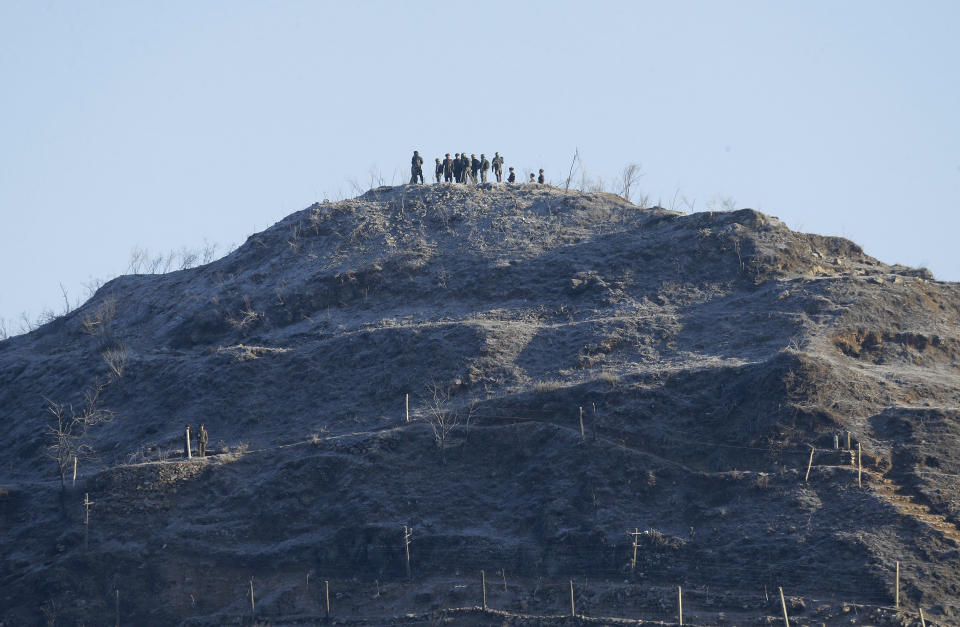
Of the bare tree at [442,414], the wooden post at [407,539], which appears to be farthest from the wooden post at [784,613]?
the bare tree at [442,414]

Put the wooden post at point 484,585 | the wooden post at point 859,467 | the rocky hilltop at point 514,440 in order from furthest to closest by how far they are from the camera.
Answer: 1. the wooden post at point 859,467
2. the rocky hilltop at point 514,440
3. the wooden post at point 484,585

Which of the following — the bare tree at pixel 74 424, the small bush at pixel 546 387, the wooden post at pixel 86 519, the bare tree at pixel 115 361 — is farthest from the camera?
the bare tree at pixel 115 361

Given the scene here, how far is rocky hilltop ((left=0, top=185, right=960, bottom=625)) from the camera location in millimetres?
29484

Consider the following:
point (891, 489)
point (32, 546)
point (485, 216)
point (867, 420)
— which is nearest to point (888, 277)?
point (867, 420)

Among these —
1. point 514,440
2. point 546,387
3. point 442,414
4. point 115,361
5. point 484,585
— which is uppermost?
point 115,361

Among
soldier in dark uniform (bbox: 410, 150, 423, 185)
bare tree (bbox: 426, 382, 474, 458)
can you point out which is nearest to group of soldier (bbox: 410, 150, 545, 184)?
soldier in dark uniform (bbox: 410, 150, 423, 185)

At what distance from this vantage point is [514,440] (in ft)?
114

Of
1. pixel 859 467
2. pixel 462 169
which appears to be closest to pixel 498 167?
pixel 462 169

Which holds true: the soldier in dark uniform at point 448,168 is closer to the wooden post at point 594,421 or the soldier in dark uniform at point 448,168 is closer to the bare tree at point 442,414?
the bare tree at point 442,414

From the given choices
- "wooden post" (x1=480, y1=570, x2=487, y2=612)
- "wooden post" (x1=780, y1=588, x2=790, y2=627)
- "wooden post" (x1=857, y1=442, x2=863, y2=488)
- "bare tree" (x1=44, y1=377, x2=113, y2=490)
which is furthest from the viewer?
"bare tree" (x1=44, y1=377, x2=113, y2=490)

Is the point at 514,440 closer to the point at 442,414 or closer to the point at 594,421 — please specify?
the point at 594,421

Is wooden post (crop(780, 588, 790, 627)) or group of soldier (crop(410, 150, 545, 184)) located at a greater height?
group of soldier (crop(410, 150, 545, 184))

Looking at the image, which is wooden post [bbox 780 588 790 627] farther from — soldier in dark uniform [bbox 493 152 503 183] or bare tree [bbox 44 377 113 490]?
soldier in dark uniform [bbox 493 152 503 183]

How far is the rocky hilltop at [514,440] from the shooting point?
29484 mm
